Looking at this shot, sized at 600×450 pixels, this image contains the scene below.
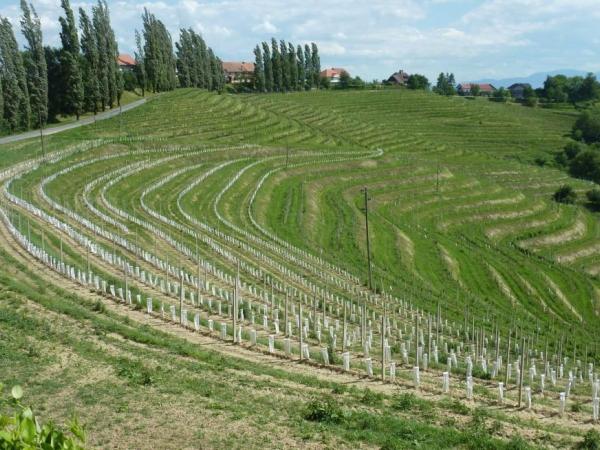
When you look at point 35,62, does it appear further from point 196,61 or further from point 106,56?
point 196,61

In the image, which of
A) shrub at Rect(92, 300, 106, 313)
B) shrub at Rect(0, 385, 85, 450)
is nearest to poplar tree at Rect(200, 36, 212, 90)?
shrub at Rect(92, 300, 106, 313)

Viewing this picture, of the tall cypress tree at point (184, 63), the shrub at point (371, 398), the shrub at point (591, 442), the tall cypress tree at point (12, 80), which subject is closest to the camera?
the shrub at point (591, 442)

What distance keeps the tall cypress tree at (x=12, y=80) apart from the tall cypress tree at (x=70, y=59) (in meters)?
8.88

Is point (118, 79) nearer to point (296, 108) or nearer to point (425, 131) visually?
point (296, 108)

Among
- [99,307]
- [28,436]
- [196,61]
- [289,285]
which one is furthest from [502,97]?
[28,436]

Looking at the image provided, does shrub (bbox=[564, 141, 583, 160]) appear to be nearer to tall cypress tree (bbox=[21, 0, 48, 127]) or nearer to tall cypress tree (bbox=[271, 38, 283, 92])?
tall cypress tree (bbox=[271, 38, 283, 92])

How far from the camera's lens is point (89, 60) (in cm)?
8750

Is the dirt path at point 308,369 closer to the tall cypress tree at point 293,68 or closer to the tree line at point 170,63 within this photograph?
the tree line at point 170,63

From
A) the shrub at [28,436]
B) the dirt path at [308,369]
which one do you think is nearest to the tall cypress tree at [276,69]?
the dirt path at [308,369]

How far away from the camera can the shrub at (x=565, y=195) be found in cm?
9212

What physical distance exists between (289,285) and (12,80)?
48514 mm

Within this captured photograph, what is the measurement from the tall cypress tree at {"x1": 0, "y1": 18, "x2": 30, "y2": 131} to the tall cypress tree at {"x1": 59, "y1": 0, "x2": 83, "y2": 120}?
29.1 ft

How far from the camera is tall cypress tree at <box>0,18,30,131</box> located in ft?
235

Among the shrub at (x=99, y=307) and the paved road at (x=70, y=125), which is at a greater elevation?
the paved road at (x=70, y=125)
